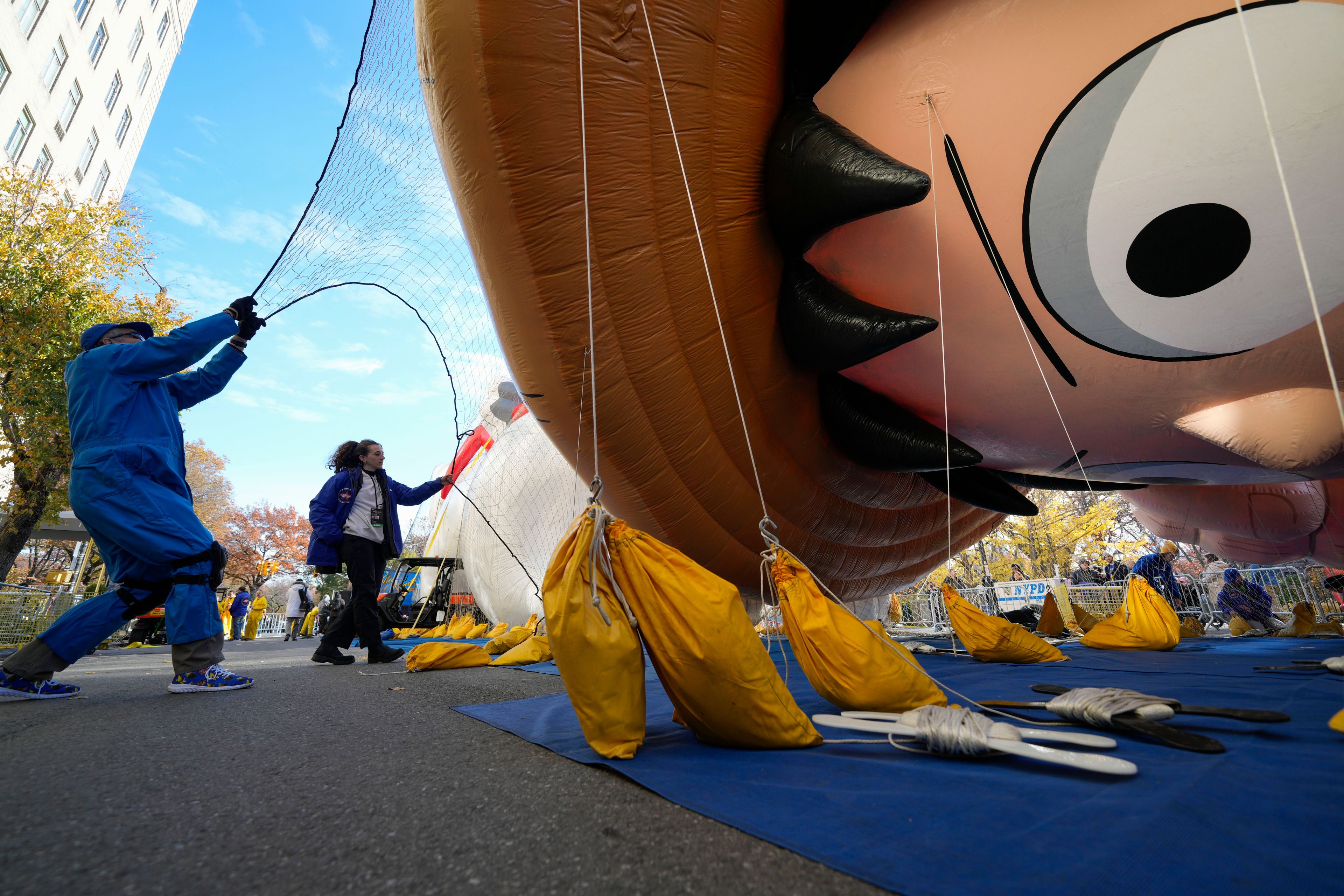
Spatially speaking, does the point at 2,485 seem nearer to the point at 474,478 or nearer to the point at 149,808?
the point at 474,478

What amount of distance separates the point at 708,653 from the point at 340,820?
634mm

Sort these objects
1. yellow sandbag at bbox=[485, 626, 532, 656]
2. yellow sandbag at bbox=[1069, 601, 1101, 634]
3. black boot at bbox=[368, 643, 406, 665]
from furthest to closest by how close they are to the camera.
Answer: yellow sandbag at bbox=[1069, 601, 1101, 634], yellow sandbag at bbox=[485, 626, 532, 656], black boot at bbox=[368, 643, 406, 665]

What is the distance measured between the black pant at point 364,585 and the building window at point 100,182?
21.2 m

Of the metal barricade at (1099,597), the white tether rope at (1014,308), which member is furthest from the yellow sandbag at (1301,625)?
the white tether rope at (1014,308)

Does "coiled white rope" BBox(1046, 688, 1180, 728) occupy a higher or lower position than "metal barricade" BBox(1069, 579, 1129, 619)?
lower

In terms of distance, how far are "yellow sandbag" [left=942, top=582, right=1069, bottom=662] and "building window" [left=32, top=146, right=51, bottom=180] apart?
1997 cm

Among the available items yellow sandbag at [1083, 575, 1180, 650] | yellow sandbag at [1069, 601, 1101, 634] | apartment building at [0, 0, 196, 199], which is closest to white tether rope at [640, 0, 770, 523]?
yellow sandbag at [1083, 575, 1180, 650]

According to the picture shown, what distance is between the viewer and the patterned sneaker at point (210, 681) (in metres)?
2.16

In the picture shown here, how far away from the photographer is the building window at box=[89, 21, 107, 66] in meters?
15.5

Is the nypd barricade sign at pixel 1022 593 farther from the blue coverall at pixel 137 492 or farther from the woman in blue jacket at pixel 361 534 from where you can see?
the blue coverall at pixel 137 492

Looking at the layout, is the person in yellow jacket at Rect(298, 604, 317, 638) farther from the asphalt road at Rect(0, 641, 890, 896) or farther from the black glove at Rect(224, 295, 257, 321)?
the asphalt road at Rect(0, 641, 890, 896)

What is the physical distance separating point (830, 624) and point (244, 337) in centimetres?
259

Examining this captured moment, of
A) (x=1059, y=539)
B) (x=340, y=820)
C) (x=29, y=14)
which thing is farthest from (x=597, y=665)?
(x=29, y=14)

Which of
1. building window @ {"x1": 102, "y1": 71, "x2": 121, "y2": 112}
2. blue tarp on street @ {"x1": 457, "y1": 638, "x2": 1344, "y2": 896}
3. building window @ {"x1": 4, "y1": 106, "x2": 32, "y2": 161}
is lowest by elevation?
blue tarp on street @ {"x1": 457, "y1": 638, "x2": 1344, "y2": 896}
